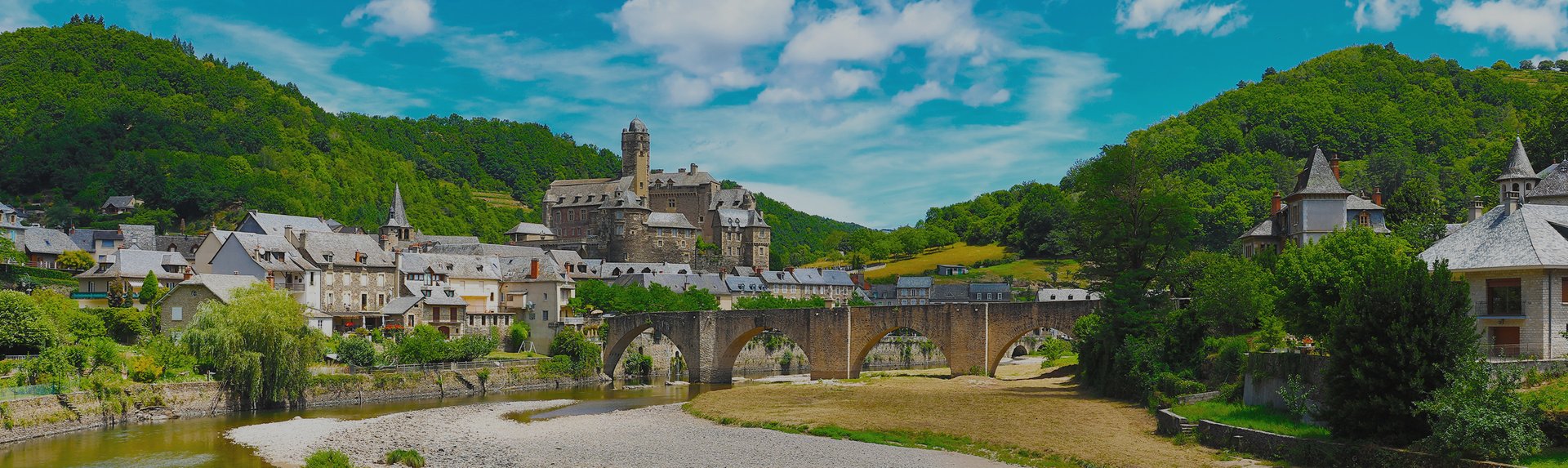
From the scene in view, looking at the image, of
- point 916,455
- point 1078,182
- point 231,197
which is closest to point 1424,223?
point 1078,182

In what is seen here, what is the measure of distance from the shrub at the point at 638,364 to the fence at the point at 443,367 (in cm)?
914

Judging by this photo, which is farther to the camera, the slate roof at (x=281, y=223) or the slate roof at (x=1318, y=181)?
the slate roof at (x=281, y=223)

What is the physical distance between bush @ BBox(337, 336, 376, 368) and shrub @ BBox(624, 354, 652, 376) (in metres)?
20.3

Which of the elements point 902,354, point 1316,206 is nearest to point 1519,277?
point 1316,206

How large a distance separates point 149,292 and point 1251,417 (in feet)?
183

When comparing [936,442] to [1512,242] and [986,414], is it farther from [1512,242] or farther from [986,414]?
[1512,242]

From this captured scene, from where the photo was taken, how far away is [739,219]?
129 m

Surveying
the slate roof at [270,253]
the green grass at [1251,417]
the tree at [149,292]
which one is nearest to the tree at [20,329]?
the tree at [149,292]

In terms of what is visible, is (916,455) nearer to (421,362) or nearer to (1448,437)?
(1448,437)

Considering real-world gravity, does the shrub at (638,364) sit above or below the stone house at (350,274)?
below

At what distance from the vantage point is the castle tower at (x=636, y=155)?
137 meters

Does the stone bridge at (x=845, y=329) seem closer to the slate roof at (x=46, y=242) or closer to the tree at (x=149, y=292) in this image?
the tree at (x=149, y=292)

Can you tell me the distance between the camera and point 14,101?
132m

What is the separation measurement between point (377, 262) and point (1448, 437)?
6682 centimetres
